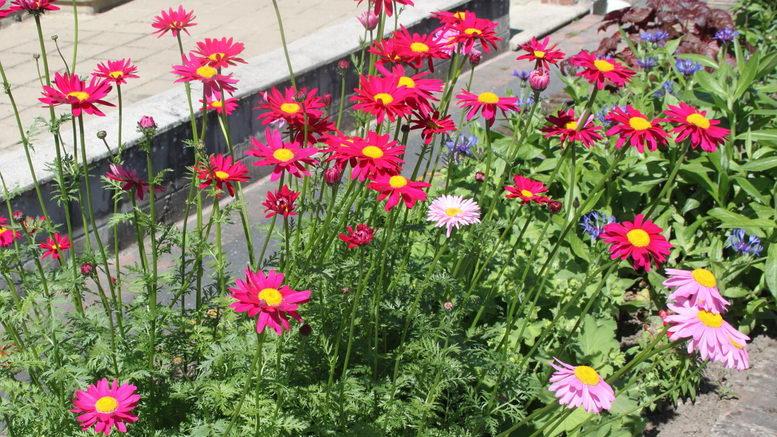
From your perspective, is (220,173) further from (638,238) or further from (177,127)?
(177,127)

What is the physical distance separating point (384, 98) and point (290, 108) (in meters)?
0.27

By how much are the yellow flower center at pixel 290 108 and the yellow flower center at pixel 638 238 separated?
80cm

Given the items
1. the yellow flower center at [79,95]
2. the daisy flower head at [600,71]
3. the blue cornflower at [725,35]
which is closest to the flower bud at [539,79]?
the daisy flower head at [600,71]

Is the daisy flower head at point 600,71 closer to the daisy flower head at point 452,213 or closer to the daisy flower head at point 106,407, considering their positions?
the daisy flower head at point 452,213

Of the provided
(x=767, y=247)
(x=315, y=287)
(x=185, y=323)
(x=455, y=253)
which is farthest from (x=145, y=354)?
(x=767, y=247)

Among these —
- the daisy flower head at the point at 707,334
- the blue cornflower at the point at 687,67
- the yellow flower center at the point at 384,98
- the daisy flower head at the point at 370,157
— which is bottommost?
the blue cornflower at the point at 687,67

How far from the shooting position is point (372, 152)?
1691mm

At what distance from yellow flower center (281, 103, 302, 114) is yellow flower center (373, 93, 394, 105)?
244 millimetres

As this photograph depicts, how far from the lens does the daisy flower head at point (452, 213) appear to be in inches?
79.7

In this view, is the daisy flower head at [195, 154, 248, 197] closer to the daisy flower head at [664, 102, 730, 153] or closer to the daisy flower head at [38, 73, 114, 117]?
the daisy flower head at [38, 73, 114, 117]

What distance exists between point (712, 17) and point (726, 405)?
254cm

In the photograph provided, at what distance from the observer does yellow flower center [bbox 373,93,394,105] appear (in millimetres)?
1782

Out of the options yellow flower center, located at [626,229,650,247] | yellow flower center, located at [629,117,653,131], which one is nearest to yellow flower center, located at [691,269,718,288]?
yellow flower center, located at [626,229,650,247]

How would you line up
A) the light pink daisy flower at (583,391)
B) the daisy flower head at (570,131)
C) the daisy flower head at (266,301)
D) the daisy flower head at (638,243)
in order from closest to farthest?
the daisy flower head at (266,301) < the light pink daisy flower at (583,391) < the daisy flower head at (638,243) < the daisy flower head at (570,131)
